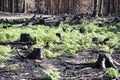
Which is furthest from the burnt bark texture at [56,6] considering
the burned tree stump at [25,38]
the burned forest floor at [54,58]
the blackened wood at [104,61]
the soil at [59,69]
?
the blackened wood at [104,61]

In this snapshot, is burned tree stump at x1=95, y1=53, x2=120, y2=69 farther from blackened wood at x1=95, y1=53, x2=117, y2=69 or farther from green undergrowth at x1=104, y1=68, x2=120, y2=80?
green undergrowth at x1=104, y1=68, x2=120, y2=80

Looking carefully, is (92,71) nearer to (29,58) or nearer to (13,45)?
(29,58)

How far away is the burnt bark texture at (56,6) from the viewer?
3369cm

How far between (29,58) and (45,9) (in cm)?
2725

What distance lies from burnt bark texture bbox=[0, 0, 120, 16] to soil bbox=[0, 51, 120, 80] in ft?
80.7

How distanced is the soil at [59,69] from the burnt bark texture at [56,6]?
24599 millimetres

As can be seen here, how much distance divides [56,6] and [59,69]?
2800 cm

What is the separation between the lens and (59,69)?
7.88 metres

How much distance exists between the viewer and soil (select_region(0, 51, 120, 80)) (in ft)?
23.2

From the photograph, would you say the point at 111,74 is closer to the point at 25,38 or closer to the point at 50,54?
the point at 50,54

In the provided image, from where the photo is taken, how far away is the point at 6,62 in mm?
8406

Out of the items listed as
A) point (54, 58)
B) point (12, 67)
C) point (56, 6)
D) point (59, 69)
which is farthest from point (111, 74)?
point (56, 6)

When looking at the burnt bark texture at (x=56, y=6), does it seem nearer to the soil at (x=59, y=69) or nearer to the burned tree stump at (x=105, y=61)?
the soil at (x=59, y=69)

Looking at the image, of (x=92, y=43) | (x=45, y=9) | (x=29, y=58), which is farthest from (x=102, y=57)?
(x=45, y=9)
